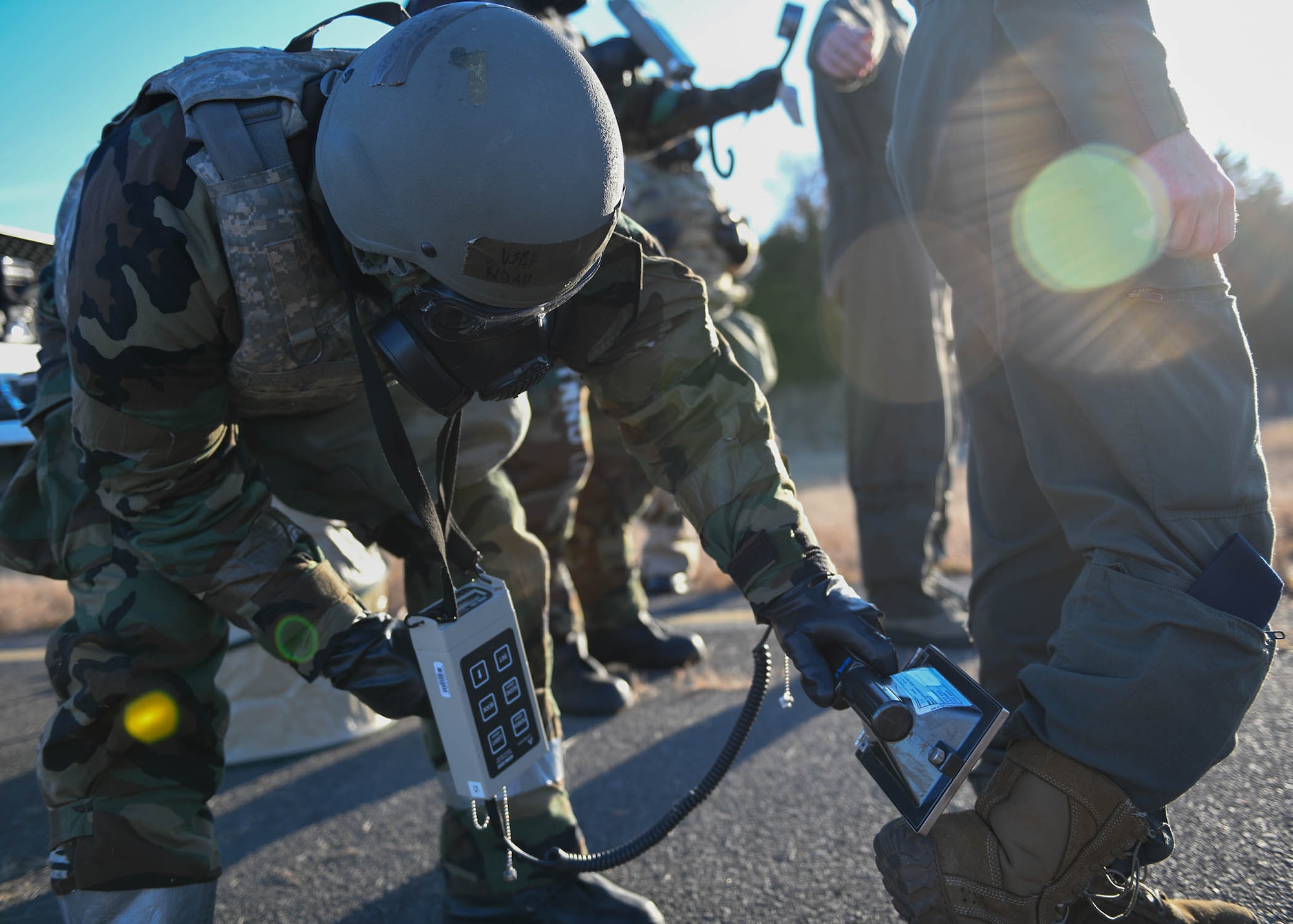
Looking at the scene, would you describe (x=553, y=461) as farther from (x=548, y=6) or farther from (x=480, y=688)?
(x=548, y=6)

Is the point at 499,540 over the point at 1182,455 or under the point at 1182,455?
under

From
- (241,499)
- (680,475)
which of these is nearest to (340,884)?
(241,499)

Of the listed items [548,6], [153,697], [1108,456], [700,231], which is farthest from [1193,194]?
[548,6]

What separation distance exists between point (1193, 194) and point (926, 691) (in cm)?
73

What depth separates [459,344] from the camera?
1299 mm

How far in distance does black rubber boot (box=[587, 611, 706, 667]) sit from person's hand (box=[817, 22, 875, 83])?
1669mm

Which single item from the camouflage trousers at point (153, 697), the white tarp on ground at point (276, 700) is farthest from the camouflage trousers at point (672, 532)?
the camouflage trousers at point (153, 697)

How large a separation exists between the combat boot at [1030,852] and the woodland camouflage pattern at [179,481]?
40 centimetres

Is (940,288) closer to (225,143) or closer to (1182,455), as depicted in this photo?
(1182,455)

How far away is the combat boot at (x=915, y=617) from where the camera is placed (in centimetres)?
269

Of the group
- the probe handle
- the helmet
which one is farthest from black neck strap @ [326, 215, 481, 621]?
the helmet

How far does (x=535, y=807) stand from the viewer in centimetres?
157

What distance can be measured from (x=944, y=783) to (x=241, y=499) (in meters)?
1.07

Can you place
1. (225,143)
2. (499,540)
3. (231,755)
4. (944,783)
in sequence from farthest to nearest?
(231,755)
(499,540)
(225,143)
(944,783)
